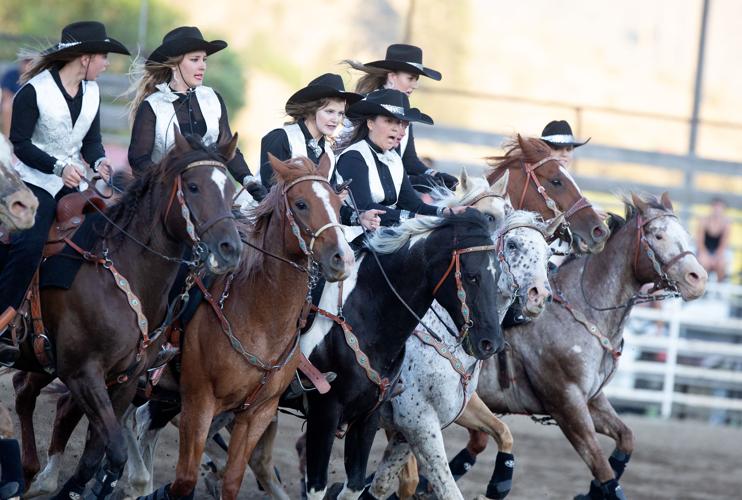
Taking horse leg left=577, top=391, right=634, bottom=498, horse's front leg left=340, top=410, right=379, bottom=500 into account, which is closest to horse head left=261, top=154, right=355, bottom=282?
horse's front leg left=340, top=410, right=379, bottom=500

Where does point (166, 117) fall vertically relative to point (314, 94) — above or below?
below

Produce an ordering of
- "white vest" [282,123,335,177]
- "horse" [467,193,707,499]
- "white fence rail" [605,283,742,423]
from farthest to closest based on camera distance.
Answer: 1. "white fence rail" [605,283,742,423]
2. "horse" [467,193,707,499]
3. "white vest" [282,123,335,177]

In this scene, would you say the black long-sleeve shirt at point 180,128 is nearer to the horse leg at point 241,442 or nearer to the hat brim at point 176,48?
the hat brim at point 176,48

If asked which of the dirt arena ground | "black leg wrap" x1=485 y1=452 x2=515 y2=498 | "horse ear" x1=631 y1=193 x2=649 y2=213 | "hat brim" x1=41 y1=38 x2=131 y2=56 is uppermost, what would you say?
"hat brim" x1=41 y1=38 x2=131 y2=56

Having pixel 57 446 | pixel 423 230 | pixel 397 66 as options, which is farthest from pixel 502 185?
pixel 57 446

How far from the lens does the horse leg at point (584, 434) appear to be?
7430 mm

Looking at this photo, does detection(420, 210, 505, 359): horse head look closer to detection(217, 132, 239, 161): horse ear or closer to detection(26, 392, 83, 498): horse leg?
detection(217, 132, 239, 161): horse ear

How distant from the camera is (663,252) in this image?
26.7 ft

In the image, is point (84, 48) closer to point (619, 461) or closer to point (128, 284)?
point (128, 284)

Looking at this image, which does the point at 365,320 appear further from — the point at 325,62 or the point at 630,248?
the point at 325,62

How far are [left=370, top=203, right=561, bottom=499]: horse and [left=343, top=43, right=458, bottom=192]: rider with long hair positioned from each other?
1025 mm

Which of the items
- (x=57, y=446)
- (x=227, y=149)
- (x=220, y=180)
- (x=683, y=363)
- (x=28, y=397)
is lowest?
(x=683, y=363)

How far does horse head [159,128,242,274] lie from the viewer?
5.45 meters

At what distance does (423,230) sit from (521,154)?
6.09ft
